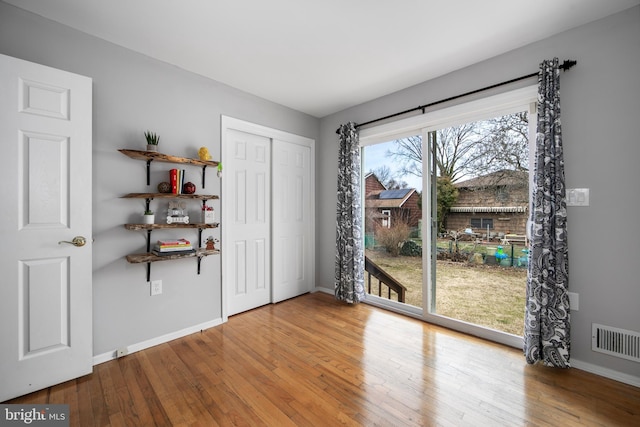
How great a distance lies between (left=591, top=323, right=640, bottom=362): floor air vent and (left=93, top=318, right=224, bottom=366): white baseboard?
3.22m

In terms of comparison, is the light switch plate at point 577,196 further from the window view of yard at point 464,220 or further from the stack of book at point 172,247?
the stack of book at point 172,247

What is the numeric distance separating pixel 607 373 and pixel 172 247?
348 centimetres

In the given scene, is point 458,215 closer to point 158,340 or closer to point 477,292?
point 477,292

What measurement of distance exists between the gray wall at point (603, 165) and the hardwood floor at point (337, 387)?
517 mm

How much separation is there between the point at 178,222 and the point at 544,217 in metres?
3.02

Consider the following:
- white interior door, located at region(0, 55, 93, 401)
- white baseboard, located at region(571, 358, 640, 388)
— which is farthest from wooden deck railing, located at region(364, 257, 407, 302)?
white interior door, located at region(0, 55, 93, 401)

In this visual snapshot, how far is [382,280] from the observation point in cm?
339

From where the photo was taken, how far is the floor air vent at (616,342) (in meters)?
1.79

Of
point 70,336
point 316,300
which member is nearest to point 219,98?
point 70,336

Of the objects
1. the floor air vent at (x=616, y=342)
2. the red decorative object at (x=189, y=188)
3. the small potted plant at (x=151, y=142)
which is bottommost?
the floor air vent at (x=616, y=342)

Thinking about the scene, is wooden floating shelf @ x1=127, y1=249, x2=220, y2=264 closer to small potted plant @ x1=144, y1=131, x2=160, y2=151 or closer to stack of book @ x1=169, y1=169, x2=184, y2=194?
stack of book @ x1=169, y1=169, x2=184, y2=194

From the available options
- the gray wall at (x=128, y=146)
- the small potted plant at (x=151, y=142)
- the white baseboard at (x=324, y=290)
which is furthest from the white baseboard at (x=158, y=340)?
the small potted plant at (x=151, y=142)

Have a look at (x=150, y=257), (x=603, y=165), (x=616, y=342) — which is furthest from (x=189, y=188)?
(x=616, y=342)

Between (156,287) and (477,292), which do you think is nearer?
(156,287)
